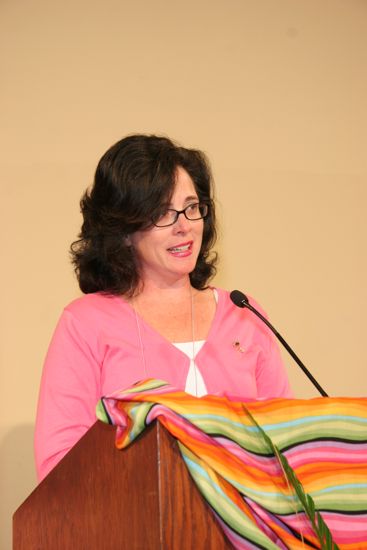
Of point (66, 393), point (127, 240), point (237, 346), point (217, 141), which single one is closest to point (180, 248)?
point (127, 240)

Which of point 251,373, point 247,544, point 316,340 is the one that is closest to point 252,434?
point 247,544

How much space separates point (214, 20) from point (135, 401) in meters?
2.63

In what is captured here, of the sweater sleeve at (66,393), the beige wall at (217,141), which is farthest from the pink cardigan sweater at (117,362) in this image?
the beige wall at (217,141)

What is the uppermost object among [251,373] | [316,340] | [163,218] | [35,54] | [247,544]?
[35,54]

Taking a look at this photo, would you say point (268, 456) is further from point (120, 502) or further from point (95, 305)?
point (95, 305)

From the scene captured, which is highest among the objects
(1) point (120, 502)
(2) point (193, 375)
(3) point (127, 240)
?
(3) point (127, 240)

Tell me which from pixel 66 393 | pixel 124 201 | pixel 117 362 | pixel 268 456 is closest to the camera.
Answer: pixel 268 456

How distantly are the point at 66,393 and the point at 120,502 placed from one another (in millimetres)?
702

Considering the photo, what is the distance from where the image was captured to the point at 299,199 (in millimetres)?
3637

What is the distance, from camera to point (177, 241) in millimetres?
2186

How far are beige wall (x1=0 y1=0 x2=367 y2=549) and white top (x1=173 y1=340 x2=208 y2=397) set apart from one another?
1.15 metres

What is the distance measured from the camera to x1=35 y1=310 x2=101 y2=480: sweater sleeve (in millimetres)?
1921

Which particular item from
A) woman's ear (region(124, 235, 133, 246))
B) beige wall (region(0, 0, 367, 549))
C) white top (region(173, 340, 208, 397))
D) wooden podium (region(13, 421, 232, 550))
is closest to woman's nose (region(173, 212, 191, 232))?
woman's ear (region(124, 235, 133, 246))

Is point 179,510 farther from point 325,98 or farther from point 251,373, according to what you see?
point 325,98
